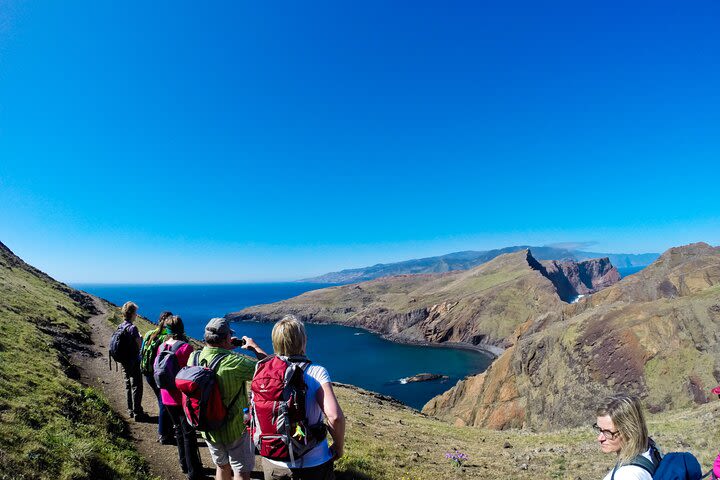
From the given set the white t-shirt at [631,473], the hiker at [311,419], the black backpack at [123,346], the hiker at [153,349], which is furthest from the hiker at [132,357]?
the white t-shirt at [631,473]

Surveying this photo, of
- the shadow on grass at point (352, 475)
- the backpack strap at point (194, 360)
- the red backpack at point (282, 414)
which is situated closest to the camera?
the red backpack at point (282, 414)

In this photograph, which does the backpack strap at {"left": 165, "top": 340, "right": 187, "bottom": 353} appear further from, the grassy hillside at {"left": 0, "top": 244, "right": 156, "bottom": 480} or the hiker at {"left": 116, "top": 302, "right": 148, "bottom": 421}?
the hiker at {"left": 116, "top": 302, "right": 148, "bottom": 421}

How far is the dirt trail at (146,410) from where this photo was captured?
959cm

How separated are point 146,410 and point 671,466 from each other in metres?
15.7

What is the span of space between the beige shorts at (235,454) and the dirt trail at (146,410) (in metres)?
4.17

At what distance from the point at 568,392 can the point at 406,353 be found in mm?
102696

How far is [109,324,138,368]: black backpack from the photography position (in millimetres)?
11359

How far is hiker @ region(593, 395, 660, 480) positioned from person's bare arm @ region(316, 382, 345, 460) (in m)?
2.75

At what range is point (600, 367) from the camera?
42750 millimetres

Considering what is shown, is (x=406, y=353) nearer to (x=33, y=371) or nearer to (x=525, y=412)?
(x=525, y=412)

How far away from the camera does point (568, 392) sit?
42406mm

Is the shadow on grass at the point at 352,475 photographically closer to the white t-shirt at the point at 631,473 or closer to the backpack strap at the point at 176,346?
the backpack strap at the point at 176,346

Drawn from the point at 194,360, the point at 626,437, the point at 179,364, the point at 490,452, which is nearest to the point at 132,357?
the point at 179,364

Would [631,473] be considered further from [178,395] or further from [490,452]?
[490,452]
